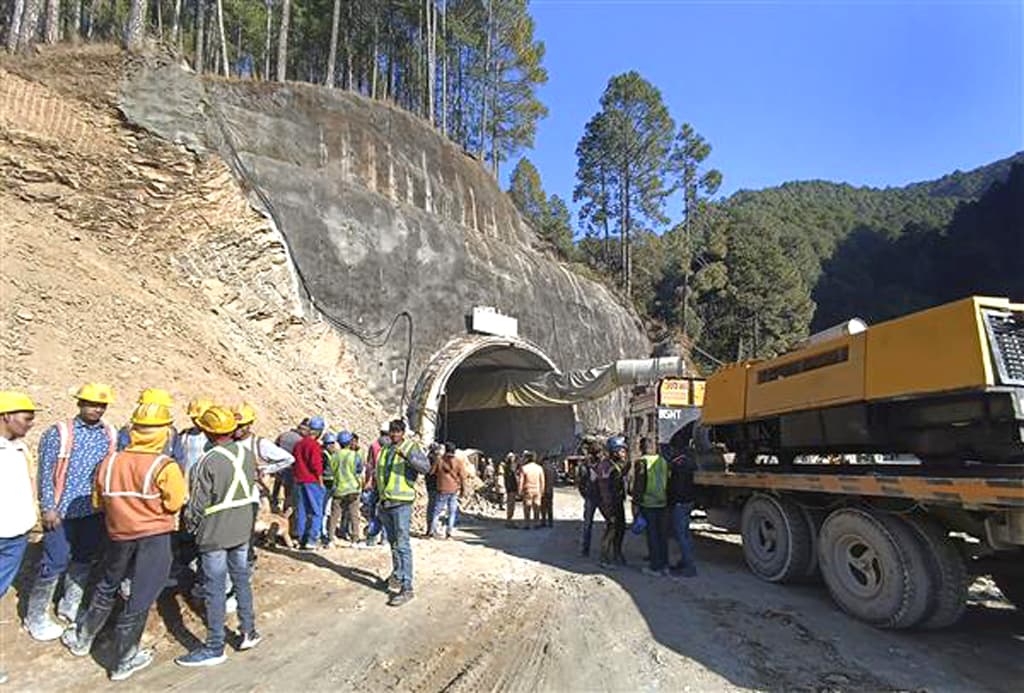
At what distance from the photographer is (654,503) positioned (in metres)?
7.92

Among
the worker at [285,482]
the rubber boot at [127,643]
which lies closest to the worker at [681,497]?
the worker at [285,482]

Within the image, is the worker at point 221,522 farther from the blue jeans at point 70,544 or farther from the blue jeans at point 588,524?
the blue jeans at point 588,524

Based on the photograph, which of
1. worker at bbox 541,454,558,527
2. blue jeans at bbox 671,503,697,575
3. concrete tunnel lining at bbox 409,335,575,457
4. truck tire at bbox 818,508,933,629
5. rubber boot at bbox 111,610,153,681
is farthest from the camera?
concrete tunnel lining at bbox 409,335,575,457

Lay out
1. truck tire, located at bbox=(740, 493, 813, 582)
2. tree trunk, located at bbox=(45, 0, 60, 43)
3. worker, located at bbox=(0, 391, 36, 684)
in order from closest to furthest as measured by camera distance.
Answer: worker, located at bbox=(0, 391, 36, 684)
truck tire, located at bbox=(740, 493, 813, 582)
tree trunk, located at bbox=(45, 0, 60, 43)

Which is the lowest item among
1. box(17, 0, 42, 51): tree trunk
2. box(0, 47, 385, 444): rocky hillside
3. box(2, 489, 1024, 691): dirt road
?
box(2, 489, 1024, 691): dirt road

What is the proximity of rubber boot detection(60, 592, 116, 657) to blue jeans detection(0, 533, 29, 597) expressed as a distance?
0.55 metres

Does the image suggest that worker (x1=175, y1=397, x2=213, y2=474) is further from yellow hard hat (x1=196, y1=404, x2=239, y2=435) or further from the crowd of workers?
yellow hard hat (x1=196, y1=404, x2=239, y2=435)

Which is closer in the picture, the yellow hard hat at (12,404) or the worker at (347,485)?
the yellow hard hat at (12,404)

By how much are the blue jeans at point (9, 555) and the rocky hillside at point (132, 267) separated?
5287mm

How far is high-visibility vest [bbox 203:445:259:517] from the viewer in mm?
4660

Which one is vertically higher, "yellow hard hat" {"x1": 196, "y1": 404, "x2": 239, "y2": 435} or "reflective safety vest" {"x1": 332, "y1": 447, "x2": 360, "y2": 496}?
"yellow hard hat" {"x1": 196, "y1": 404, "x2": 239, "y2": 435}

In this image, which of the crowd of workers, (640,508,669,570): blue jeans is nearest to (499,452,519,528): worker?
(640,508,669,570): blue jeans

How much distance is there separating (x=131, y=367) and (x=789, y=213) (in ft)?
235

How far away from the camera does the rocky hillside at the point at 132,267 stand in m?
10.3
